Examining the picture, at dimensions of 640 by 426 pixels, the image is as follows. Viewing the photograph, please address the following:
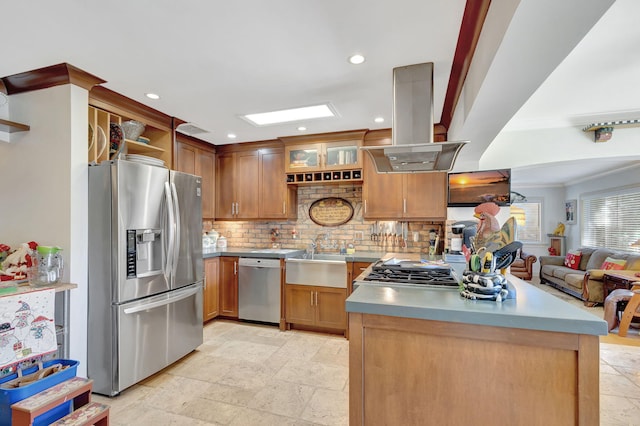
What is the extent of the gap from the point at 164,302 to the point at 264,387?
43.5 inches

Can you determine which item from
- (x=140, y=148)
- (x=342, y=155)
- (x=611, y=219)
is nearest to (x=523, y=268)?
(x=611, y=219)

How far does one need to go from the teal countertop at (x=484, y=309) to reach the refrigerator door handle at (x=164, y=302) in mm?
1842

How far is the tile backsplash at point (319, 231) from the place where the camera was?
12.5 ft

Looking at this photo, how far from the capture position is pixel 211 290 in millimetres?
3750

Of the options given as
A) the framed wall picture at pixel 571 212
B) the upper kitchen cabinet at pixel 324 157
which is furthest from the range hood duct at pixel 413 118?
the framed wall picture at pixel 571 212

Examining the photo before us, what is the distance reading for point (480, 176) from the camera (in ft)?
11.4

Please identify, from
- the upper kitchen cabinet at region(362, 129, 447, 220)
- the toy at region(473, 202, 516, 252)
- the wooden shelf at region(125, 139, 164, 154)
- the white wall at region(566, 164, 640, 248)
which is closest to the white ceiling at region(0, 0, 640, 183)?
the wooden shelf at region(125, 139, 164, 154)

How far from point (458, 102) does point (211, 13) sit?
1962mm

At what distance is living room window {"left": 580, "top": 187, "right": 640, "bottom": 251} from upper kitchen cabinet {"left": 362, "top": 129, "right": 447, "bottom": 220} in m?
4.44

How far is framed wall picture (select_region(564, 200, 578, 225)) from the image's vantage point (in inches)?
279

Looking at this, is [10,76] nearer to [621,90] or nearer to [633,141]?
[621,90]

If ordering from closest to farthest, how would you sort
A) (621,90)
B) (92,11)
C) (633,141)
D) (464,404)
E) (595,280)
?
1. (464,404)
2. (92,11)
3. (621,90)
4. (633,141)
5. (595,280)

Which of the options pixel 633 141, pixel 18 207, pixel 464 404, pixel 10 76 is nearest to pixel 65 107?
pixel 10 76

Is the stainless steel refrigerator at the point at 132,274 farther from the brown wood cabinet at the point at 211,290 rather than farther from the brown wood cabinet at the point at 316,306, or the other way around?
the brown wood cabinet at the point at 316,306
